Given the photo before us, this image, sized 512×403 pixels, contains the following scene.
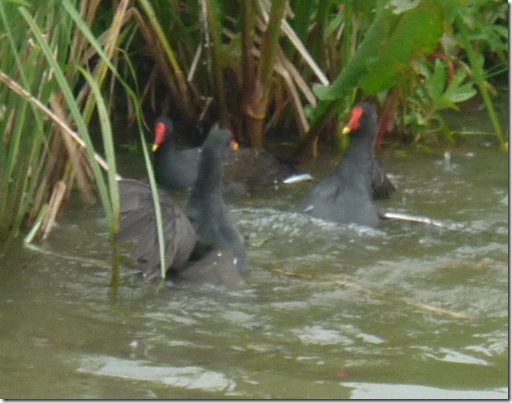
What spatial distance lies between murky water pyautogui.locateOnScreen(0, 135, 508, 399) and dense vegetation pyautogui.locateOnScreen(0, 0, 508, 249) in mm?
448

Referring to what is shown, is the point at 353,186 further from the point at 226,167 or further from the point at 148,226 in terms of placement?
the point at 148,226

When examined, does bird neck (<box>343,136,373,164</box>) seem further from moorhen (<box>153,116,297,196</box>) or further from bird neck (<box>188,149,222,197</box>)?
bird neck (<box>188,149,222,197</box>)

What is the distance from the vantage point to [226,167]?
7.09 metres

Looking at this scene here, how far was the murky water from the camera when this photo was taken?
372 cm

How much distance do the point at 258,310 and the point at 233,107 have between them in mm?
2779

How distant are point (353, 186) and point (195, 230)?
4.52ft

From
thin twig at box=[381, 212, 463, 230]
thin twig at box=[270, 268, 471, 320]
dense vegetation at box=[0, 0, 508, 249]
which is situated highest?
dense vegetation at box=[0, 0, 508, 249]

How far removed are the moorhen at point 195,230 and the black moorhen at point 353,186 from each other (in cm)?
87

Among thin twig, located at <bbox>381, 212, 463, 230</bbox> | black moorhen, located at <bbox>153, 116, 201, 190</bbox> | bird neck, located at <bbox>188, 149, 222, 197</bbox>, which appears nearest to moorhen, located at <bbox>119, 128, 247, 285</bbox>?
bird neck, located at <bbox>188, 149, 222, 197</bbox>

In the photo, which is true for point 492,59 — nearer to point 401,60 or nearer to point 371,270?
point 401,60

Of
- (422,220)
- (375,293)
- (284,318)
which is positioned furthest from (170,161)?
(284,318)

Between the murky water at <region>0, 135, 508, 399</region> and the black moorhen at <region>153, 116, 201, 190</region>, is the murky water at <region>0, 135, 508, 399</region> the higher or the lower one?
the lower one

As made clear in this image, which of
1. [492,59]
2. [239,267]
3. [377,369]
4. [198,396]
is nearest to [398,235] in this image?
[239,267]

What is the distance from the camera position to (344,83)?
20.4ft
